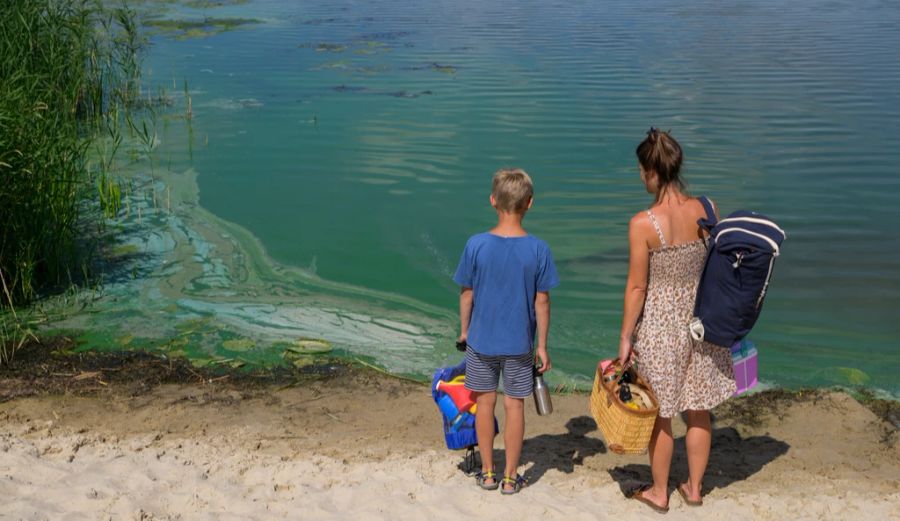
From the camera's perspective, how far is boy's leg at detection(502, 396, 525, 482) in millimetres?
4332

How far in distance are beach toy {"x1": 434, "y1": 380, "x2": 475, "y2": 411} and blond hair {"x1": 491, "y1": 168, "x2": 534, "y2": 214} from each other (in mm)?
883

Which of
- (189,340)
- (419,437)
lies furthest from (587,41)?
(419,437)

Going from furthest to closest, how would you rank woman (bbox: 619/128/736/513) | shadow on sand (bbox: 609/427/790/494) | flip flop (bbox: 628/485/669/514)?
shadow on sand (bbox: 609/427/790/494) < flip flop (bbox: 628/485/669/514) < woman (bbox: 619/128/736/513)

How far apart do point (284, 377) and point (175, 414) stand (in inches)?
31.8

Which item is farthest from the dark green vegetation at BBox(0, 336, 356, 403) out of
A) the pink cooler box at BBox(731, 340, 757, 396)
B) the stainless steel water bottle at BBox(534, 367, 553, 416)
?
the pink cooler box at BBox(731, 340, 757, 396)

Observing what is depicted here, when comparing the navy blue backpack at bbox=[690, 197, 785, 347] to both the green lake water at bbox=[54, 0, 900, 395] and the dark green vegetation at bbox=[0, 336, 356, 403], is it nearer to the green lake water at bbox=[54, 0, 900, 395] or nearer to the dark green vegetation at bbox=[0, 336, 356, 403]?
the green lake water at bbox=[54, 0, 900, 395]

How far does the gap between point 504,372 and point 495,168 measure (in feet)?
21.4

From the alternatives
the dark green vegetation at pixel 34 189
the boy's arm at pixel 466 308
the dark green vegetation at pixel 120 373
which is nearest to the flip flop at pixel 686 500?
the boy's arm at pixel 466 308

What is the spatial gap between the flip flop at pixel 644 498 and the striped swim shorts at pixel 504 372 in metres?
0.68

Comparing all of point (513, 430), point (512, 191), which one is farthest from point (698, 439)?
point (512, 191)

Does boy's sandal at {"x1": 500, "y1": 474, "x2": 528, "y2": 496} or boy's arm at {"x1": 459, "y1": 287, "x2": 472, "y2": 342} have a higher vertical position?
boy's arm at {"x1": 459, "y1": 287, "x2": 472, "y2": 342}

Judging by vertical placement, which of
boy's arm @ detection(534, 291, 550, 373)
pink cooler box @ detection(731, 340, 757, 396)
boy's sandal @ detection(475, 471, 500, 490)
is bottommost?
boy's sandal @ detection(475, 471, 500, 490)

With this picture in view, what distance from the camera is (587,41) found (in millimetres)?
17719

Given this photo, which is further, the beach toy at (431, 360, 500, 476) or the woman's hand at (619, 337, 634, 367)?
the beach toy at (431, 360, 500, 476)
